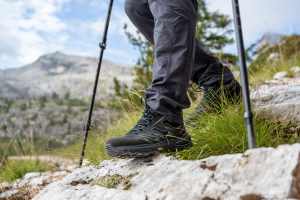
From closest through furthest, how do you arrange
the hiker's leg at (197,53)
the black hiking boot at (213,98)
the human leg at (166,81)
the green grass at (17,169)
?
the human leg at (166,81)
the hiker's leg at (197,53)
the black hiking boot at (213,98)
the green grass at (17,169)

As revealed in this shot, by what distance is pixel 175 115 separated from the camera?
1.10 meters

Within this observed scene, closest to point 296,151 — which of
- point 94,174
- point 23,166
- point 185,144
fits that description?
A: point 185,144

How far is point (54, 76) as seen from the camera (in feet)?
377

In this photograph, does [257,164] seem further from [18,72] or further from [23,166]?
[18,72]

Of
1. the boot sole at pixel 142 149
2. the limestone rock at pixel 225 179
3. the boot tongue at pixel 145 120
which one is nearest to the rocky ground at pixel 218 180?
the limestone rock at pixel 225 179

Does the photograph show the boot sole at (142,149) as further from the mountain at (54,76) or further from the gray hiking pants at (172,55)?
the mountain at (54,76)

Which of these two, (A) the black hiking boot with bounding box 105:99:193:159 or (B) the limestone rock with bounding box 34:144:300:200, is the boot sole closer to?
(A) the black hiking boot with bounding box 105:99:193:159

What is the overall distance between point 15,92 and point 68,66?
137ft

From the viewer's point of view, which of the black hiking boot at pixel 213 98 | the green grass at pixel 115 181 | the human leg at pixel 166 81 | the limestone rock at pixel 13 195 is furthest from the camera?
the limestone rock at pixel 13 195

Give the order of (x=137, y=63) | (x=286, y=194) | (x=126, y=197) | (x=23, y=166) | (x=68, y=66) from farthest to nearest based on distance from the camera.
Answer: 1. (x=68, y=66)
2. (x=137, y=63)
3. (x=23, y=166)
4. (x=126, y=197)
5. (x=286, y=194)

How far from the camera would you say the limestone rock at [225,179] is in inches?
23.4

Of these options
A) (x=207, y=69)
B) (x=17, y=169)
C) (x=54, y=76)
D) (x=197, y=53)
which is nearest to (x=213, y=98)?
(x=207, y=69)

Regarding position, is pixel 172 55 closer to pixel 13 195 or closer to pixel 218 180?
pixel 218 180

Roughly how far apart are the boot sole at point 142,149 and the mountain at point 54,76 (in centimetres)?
8910
